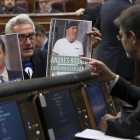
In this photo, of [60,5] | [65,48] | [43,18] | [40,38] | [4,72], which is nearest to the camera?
[4,72]

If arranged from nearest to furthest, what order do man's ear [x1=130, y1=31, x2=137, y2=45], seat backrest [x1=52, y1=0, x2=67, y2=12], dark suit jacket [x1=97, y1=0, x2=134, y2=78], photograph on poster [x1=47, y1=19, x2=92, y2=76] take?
man's ear [x1=130, y1=31, x2=137, y2=45]
photograph on poster [x1=47, y1=19, x2=92, y2=76]
dark suit jacket [x1=97, y1=0, x2=134, y2=78]
seat backrest [x1=52, y1=0, x2=67, y2=12]

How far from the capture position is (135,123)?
0.86 meters

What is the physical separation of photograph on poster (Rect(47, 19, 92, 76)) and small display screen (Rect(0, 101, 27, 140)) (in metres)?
0.36

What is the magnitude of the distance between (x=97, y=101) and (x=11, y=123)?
41 cm

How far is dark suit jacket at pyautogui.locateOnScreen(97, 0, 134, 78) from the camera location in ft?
6.82

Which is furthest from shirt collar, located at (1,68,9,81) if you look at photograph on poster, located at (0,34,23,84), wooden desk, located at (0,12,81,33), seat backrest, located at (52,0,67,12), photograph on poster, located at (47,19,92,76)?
seat backrest, located at (52,0,67,12)

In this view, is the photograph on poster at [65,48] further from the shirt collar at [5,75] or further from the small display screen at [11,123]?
the small display screen at [11,123]

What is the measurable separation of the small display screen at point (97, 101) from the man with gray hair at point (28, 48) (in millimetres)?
356

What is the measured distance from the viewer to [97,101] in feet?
3.48

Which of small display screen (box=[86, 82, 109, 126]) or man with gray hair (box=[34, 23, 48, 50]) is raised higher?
man with gray hair (box=[34, 23, 48, 50])

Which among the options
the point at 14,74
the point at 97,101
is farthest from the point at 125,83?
the point at 14,74

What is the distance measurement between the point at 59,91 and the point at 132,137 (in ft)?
0.93

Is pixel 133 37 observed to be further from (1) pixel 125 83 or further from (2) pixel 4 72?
(2) pixel 4 72

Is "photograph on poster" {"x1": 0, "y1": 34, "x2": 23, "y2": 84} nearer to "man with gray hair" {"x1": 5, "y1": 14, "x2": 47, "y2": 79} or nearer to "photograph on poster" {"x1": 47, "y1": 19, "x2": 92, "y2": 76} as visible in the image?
"photograph on poster" {"x1": 47, "y1": 19, "x2": 92, "y2": 76}
